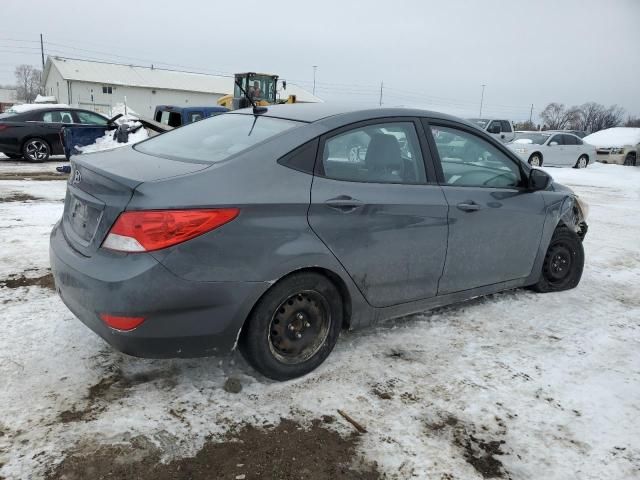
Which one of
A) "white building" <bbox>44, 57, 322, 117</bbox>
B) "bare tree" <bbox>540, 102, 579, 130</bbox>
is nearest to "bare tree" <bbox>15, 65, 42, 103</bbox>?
"white building" <bbox>44, 57, 322, 117</bbox>

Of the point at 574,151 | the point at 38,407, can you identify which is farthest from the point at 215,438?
the point at 574,151

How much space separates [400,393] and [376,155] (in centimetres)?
146

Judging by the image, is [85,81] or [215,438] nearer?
[215,438]

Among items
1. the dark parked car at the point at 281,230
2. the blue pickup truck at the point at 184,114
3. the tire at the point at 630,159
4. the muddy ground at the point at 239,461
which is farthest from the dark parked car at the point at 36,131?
the tire at the point at 630,159

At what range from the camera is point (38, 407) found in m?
2.63

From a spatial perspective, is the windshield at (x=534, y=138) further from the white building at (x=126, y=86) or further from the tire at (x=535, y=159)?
the white building at (x=126, y=86)

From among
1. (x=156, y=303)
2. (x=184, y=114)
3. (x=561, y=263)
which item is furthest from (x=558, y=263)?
(x=184, y=114)

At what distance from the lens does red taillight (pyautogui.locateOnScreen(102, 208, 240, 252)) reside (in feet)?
8.06

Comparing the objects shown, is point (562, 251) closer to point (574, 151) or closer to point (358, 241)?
point (358, 241)

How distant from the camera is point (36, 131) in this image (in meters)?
13.2

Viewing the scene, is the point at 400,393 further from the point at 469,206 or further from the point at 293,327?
the point at 469,206

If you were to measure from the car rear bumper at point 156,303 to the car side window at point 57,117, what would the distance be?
12353 mm

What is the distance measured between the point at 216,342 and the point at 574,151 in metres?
21.4

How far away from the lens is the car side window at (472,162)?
3660mm
